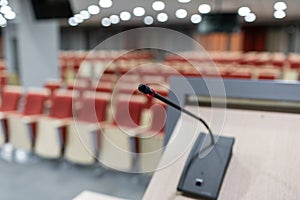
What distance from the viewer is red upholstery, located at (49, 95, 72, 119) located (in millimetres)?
4746

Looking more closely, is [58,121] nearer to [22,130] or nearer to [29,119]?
[29,119]

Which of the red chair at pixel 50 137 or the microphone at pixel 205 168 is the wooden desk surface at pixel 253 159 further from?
the red chair at pixel 50 137

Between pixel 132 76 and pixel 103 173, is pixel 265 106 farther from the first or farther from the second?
pixel 103 173

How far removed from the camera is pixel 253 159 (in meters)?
1.07

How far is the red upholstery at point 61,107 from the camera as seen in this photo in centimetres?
475

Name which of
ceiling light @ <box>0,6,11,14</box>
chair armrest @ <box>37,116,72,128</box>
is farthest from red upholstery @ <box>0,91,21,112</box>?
ceiling light @ <box>0,6,11,14</box>

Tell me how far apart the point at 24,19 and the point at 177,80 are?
752cm

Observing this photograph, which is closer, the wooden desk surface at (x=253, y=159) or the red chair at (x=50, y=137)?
the wooden desk surface at (x=253, y=159)

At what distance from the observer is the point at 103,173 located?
4.13m

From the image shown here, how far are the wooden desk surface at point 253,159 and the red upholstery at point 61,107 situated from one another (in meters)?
3.77

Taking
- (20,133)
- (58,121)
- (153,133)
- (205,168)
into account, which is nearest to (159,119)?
(153,133)

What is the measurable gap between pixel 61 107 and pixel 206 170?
407cm

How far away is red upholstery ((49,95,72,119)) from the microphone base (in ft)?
12.6

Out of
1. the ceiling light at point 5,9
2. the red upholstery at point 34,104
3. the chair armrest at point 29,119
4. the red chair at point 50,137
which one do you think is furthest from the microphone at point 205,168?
the ceiling light at point 5,9
